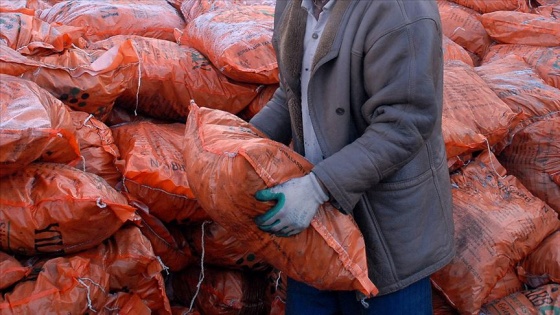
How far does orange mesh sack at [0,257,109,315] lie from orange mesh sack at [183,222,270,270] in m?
0.49

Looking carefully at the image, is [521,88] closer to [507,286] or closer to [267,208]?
[507,286]

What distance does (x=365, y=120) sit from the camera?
174 cm

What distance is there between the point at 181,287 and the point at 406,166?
4.52 feet

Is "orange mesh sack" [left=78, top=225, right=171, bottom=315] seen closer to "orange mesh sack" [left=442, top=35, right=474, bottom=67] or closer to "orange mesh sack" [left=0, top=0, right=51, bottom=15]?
"orange mesh sack" [left=0, top=0, right=51, bottom=15]

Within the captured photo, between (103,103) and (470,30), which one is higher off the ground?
(103,103)

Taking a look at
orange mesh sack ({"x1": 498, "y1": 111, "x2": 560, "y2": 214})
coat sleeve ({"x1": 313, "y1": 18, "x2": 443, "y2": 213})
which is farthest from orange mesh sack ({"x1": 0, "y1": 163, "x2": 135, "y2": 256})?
orange mesh sack ({"x1": 498, "y1": 111, "x2": 560, "y2": 214})

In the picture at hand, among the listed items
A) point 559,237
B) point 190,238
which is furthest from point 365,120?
point 559,237

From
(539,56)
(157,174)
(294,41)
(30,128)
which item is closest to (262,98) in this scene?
(157,174)

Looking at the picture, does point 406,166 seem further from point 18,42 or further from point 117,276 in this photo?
point 18,42

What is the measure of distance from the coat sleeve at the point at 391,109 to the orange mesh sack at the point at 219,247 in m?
0.99

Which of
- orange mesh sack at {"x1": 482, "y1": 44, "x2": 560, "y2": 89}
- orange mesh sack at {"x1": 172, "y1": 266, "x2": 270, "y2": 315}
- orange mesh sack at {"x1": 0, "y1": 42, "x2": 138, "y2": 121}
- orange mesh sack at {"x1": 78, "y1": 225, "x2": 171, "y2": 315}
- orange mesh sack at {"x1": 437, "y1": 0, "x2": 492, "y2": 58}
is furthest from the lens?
orange mesh sack at {"x1": 437, "y1": 0, "x2": 492, "y2": 58}

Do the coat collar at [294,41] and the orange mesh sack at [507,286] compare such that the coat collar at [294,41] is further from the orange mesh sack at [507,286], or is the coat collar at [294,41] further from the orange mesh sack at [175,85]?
the orange mesh sack at [507,286]

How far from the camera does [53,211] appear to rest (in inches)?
81.4

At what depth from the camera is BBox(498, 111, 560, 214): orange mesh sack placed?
296 centimetres
